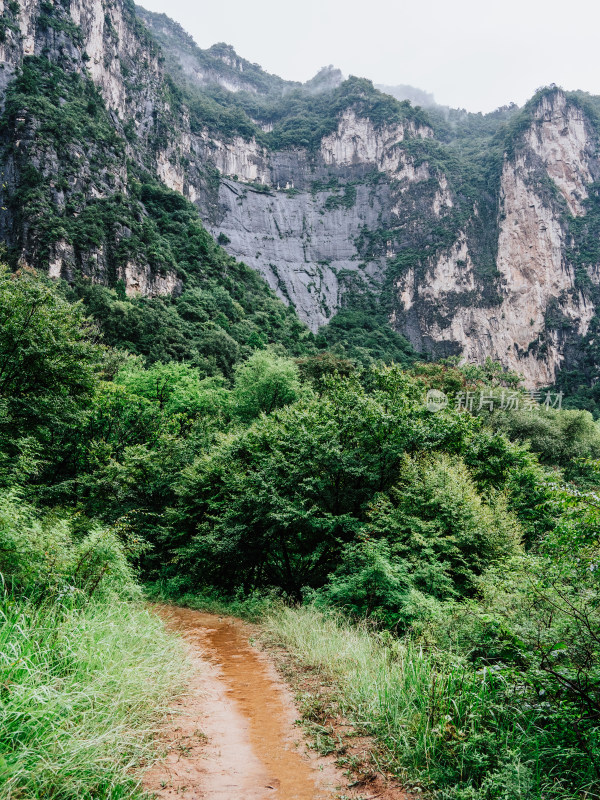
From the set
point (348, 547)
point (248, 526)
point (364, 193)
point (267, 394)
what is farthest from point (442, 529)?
point (364, 193)

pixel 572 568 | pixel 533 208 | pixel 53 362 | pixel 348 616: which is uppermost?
pixel 533 208

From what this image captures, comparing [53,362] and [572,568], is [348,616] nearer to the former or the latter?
[572,568]

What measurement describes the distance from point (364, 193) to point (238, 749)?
387 feet

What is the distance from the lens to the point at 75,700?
283cm

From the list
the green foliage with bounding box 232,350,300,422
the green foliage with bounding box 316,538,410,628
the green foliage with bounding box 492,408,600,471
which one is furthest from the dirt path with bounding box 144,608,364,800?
the green foliage with bounding box 492,408,600,471

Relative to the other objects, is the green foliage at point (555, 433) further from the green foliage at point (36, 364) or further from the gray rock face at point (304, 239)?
the gray rock face at point (304, 239)

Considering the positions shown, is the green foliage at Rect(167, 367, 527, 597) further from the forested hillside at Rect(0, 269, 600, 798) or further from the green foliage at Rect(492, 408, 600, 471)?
the green foliage at Rect(492, 408, 600, 471)

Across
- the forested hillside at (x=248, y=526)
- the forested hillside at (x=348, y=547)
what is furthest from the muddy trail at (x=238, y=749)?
the forested hillside at (x=348, y=547)

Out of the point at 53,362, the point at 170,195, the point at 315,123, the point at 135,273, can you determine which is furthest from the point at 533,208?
the point at 53,362

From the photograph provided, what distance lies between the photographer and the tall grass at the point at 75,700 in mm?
2354

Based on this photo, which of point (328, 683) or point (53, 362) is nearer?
point (328, 683)

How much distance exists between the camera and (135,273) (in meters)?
50.1

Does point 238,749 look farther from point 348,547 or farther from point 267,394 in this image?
point 267,394

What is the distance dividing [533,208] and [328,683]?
114616 millimetres
